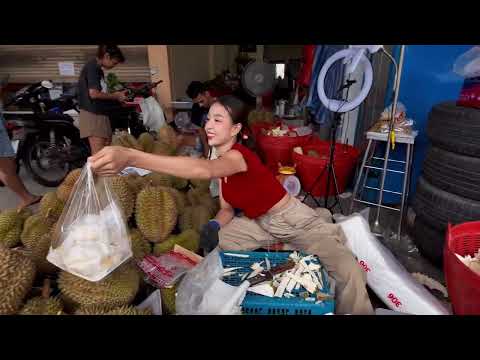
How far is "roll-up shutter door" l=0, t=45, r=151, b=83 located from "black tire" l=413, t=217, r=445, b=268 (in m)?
4.83

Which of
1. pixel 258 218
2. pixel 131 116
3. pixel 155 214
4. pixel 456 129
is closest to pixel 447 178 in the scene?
pixel 456 129

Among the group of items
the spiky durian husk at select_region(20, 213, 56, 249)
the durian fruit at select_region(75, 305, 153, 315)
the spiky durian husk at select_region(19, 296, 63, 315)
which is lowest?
the durian fruit at select_region(75, 305, 153, 315)

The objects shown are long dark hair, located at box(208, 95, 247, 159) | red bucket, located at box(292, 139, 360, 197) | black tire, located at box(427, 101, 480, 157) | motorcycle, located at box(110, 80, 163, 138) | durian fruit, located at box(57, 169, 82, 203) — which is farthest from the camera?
motorcycle, located at box(110, 80, 163, 138)

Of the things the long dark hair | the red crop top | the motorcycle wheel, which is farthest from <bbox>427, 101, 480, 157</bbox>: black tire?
the motorcycle wheel

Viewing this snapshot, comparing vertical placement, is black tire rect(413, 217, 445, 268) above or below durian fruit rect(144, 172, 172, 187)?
below

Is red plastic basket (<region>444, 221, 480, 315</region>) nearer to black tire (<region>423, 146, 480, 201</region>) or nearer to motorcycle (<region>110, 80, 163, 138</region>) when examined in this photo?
black tire (<region>423, 146, 480, 201</region>)

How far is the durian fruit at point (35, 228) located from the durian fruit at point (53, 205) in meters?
0.03

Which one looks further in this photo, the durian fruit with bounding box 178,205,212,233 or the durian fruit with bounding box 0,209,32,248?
the durian fruit with bounding box 178,205,212,233

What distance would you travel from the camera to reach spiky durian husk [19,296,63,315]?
3.27ft

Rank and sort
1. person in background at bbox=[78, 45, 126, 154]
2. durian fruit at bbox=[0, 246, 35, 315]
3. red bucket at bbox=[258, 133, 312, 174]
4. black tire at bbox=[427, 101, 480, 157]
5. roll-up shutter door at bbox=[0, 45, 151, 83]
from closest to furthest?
durian fruit at bbox=[0, 246, 35, 315]
black tire at bbox=[427, 101, 480, 157]
person in background at bbox=[78, 45, 126, 154]
red bucket at bbox=[258, 133, 312, 174]
roll-up shutter door at bbox=[0, 45, 151, 83]

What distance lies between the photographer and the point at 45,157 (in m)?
3.57

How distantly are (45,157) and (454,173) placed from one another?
3.99m

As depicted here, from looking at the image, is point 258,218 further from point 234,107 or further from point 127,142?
point 127,142
